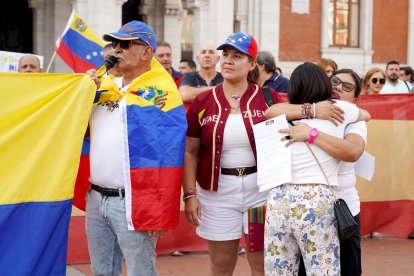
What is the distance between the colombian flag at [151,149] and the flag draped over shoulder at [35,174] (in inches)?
10.5

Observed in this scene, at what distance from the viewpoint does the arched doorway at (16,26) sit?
72.7 ft

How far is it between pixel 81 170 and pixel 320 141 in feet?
5.20

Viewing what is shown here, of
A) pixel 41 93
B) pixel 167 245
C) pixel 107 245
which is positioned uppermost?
pixel 41 93

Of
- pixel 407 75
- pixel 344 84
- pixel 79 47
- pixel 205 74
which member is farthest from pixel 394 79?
pixel 344 84

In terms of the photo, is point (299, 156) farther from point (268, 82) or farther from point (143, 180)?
point (268, 82)

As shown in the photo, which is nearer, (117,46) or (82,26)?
(117,46)

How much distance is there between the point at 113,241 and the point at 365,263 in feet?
12.6

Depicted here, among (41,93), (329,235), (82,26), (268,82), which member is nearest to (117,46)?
(41,93)

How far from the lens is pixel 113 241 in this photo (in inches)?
183

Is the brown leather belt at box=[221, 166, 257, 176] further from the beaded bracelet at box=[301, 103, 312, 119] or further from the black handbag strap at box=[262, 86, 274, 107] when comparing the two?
the beaded bracelet at box=[301, 103, 312, 119]

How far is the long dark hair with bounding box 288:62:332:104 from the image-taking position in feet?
14.8

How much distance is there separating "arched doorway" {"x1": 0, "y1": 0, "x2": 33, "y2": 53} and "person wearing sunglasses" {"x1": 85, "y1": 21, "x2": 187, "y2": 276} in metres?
18.3

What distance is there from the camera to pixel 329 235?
4.35 meters

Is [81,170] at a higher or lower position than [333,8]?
lower
